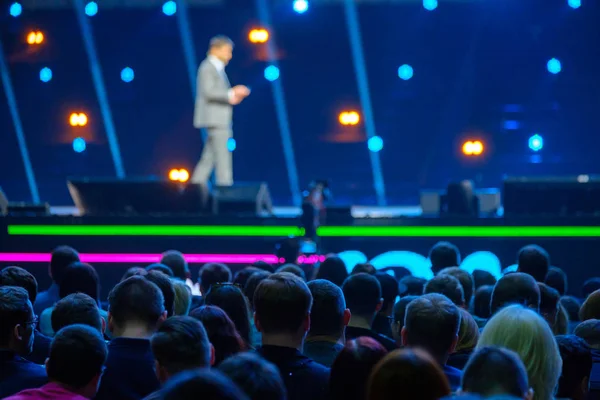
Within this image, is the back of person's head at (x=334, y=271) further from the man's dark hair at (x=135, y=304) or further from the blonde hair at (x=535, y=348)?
the blonde hair at (x=535, y=348)

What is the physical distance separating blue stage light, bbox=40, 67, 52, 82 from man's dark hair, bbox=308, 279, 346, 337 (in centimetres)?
1145

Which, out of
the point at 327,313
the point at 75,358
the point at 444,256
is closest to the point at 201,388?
the point at 75,358

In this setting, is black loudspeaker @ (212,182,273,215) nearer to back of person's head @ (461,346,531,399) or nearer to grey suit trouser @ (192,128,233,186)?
grey suit trouser @ (192,128,233,186)

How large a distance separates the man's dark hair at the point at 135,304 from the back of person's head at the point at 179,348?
0.63 meters

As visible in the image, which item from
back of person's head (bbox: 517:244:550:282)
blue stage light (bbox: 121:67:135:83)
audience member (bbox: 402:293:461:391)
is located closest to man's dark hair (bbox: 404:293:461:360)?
audience member (bbox: 402:293:461:391)

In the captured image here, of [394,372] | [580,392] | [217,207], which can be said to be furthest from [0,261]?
[394,372]

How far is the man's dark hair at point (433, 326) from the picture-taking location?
318cm

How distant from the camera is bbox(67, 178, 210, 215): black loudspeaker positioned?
917 centimetres

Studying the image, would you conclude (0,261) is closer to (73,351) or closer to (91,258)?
(91,258)

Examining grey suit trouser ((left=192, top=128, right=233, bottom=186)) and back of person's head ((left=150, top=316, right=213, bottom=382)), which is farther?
grey suit trouser ((left=192, top=128, right=233, bottom=186))

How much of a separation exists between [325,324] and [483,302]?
5.04ft

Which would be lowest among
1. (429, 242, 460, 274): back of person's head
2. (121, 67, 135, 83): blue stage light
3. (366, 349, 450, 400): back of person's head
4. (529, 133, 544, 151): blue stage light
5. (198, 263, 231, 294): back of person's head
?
(366, 349, 450, 400): back of person's head

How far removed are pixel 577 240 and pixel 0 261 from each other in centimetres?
562

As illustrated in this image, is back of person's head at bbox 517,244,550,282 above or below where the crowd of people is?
above
